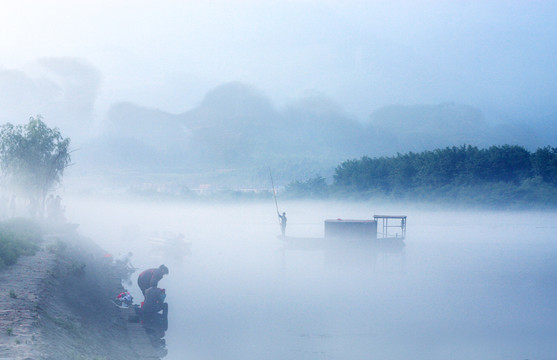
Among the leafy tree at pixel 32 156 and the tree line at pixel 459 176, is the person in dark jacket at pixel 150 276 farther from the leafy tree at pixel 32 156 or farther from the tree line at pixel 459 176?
the tree line at pixel 459 176

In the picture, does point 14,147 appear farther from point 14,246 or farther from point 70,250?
point 14,246

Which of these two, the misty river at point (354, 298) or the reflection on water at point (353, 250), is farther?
the reflection on water at point (353, 250)

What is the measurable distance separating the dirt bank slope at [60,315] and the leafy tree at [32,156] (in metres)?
16.1

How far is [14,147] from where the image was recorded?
37688 millimetres

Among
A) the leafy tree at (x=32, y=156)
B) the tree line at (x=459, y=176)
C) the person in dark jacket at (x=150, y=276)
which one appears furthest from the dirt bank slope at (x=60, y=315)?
the tree line at (x=459, y=176)

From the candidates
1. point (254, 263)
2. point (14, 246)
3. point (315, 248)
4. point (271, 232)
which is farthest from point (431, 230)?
point (14, 246)

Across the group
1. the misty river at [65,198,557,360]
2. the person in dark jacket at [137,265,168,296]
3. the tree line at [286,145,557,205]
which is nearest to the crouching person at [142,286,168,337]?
the misty river at [65,198,557,360]

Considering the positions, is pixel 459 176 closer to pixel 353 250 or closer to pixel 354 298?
pixel 353 250

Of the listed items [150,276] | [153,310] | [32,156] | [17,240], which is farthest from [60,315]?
[32,156]

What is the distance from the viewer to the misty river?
1645 cm

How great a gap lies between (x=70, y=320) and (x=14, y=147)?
89.7 feet

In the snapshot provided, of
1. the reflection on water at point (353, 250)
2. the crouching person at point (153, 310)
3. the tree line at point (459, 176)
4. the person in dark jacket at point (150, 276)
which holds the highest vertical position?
the tree line at point (459, 176)

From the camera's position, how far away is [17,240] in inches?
924

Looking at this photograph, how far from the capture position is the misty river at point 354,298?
16453 mm
